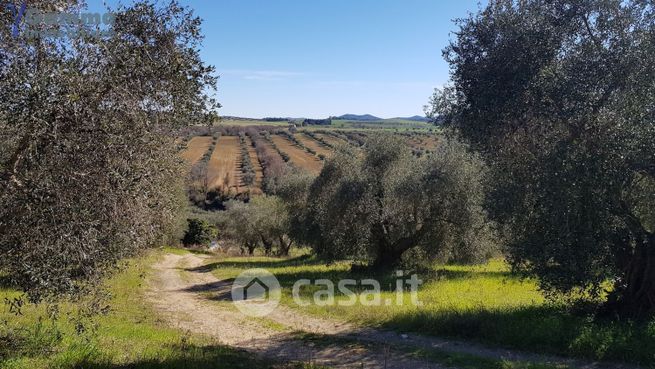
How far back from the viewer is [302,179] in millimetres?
40281

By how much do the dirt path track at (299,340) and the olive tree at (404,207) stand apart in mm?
7489

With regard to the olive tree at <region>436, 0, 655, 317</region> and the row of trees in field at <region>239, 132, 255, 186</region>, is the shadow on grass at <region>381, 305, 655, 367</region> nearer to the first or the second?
the olive tree at <region>436, 0, 655, 317</region>

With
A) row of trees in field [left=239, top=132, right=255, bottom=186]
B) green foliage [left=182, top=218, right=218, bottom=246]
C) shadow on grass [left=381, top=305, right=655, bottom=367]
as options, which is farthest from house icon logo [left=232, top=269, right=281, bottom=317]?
row of trees in field [left=239, top=132, right=255, bottom=186]

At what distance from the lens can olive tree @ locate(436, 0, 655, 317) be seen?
9.55m

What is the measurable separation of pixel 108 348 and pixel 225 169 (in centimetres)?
9904

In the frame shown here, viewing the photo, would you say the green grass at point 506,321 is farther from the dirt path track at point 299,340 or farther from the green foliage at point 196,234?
the green foliage at point 196,234

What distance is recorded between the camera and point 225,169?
352ft

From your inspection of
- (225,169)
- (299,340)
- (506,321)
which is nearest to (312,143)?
(225,169)

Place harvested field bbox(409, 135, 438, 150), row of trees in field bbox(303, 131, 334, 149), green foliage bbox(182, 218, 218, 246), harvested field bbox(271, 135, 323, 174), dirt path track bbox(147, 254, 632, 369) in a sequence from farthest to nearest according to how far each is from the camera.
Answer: row of trees in field bbox(303, 131, 334, 149), harvested field bbox(271, 135, 323, 174), green foliage bbox(182, 218, 218, 246), harvested field bbox(409, 135, 438, 150), dirt path track bbox(147, 254, 632, 369)

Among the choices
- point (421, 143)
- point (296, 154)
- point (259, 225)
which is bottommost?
point (259, 225)

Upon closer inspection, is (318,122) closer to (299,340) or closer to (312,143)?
(312,143)

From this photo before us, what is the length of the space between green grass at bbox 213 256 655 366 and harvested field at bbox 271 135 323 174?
67.9 metres
